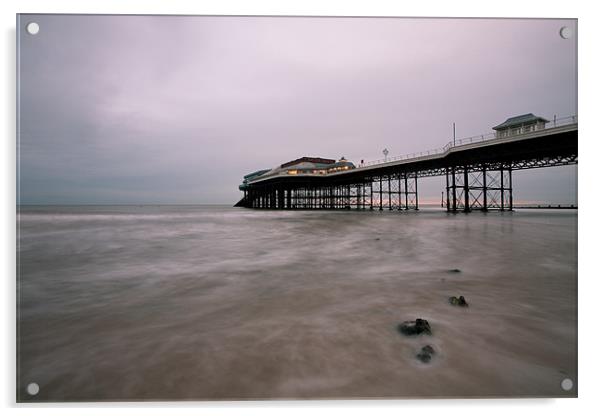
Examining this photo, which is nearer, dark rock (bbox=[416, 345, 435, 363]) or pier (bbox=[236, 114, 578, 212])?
dark rock (bbox=[416, 345, 435, 363])

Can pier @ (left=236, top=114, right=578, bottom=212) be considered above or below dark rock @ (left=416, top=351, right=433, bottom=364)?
above

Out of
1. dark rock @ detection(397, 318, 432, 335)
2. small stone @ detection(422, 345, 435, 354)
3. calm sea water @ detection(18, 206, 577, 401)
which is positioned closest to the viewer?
calm sea water @ detection(18, 206, 577, 401)

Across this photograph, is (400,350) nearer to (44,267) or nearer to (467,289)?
(467,289)

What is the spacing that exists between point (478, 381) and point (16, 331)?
17.0ft

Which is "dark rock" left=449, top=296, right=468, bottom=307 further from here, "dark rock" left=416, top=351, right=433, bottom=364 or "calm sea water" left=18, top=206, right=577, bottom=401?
"dark rock" left=416, top=351, right=433, bottom=364

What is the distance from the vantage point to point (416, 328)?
2850 mm

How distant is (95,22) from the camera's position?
13.9ft

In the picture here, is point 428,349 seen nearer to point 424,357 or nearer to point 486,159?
point 424,357

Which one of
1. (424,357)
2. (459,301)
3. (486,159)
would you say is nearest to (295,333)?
(424,357)

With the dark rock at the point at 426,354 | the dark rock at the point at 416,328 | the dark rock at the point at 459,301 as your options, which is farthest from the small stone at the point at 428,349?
the dark rock at the point at 459,301

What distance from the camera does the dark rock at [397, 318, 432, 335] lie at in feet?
9.27

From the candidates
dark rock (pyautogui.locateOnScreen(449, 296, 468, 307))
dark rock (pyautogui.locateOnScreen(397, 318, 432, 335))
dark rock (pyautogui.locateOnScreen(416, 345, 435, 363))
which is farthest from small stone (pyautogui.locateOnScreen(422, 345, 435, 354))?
dark rock (pyautogui.locateOnScreen(449, 296, 468, 307))

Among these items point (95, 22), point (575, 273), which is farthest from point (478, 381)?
point (95, 22)

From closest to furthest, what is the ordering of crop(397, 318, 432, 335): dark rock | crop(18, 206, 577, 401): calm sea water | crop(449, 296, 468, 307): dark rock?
crop(18, 206, 577, 401): calm sea water
crop(397, 318, 432, 335): dark rock
crop(449, 296, 468, 307): dark rock
